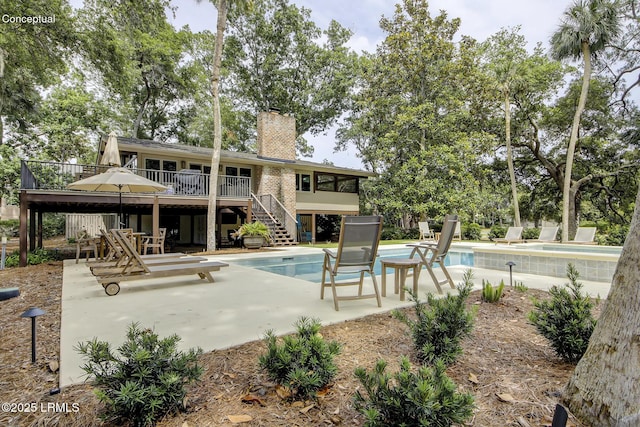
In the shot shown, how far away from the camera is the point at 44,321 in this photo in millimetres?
3709

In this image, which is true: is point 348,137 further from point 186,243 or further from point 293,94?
point 186,243

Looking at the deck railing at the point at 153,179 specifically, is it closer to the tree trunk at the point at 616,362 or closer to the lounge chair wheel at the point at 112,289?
the lounge chair wheel at the point at 112,289

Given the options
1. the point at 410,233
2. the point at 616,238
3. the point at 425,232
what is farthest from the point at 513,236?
the point at 410,233

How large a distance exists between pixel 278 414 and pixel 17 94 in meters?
23.1

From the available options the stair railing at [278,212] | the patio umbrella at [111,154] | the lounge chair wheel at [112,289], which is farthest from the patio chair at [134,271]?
the stair railing at [278,212]

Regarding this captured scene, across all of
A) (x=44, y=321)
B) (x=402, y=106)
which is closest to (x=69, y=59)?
(x=44, y=321)

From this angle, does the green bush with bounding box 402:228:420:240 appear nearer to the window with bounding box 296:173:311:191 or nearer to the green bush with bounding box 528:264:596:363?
the window with bounding box 296:173:311:191

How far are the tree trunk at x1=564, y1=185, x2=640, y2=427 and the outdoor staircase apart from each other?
41.1 ft

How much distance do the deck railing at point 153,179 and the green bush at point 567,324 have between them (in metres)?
9.99

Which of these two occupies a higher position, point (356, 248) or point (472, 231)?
point (356, 248)

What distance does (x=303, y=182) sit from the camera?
19.7 metres

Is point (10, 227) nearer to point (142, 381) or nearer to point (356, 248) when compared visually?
point (356, 248)

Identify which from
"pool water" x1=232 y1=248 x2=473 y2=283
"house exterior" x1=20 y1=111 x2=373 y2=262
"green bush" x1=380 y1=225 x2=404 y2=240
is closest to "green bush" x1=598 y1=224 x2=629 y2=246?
"pool water" x1=232 y1=248 x2=473 y2=283

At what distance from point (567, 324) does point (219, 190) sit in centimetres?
1479
